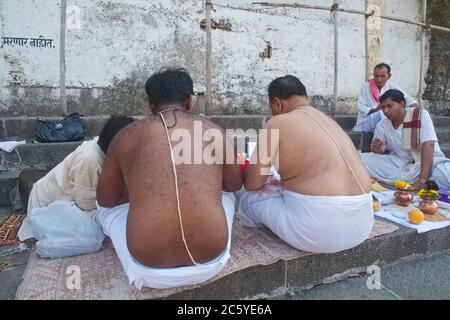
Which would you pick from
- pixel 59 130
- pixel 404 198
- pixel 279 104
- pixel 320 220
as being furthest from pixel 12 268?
pixel 404 198

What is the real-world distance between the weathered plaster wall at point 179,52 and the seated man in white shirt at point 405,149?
2.46 metres

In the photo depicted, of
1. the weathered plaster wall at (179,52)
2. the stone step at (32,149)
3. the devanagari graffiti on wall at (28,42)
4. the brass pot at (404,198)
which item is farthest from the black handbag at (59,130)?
the brass pot at (404,198)

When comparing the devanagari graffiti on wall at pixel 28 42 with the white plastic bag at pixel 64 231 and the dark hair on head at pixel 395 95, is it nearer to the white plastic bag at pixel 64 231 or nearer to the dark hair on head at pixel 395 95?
the white plastic bag at pixel 64 231

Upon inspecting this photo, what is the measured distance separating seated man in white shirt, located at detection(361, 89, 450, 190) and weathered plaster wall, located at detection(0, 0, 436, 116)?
2462 mm

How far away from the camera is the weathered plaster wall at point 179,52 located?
4820mm

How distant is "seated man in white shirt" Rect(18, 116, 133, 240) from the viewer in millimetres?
2561

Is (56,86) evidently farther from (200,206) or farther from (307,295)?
(307,295)

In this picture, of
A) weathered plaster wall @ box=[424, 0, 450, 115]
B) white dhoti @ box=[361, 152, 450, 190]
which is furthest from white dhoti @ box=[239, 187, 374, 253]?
weathered plaster wall @ box=[424, 0, 450, 115]

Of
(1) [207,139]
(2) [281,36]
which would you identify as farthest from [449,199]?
(2) [281,36]

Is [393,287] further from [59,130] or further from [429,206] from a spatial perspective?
[59,130]

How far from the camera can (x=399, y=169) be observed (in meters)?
4.56

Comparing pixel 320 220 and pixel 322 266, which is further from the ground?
pixel 320 220

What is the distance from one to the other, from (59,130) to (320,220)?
3.44 meters
